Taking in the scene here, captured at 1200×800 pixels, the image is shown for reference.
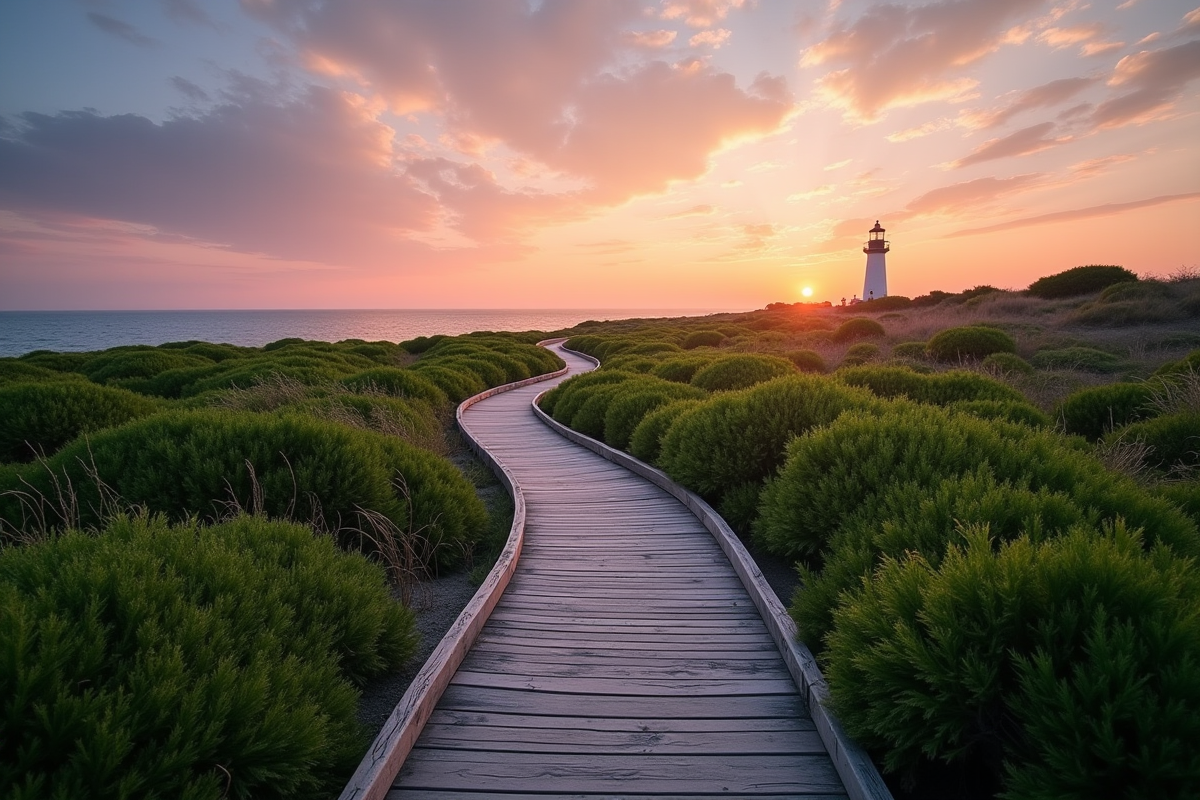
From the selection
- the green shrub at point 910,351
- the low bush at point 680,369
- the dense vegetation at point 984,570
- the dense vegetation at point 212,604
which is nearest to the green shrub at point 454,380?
the low bush at point 680,369

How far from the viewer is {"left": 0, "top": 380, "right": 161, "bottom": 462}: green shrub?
29.6 feet

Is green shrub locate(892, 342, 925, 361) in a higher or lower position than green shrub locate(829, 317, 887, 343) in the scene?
lower

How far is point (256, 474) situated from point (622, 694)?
14.0 ft

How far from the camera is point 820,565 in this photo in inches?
206

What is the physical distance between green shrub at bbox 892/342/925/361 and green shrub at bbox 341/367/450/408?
44.4 ft

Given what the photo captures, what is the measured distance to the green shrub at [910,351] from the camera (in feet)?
61.9

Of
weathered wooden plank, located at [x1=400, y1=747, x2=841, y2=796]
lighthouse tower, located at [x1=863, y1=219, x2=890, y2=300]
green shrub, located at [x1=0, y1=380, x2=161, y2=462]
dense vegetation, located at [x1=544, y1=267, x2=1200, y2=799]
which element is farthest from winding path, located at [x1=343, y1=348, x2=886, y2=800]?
lighthouse tower, located at [x1=863, y1=219, x2=890, y2=300]

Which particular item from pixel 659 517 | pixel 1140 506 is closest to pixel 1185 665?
pixel 1140 506

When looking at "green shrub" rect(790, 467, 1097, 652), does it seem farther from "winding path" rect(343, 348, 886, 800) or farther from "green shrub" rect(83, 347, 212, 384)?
"green shrub" rect(83, 347, 212, 384)

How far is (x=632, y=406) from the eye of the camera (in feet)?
36.5

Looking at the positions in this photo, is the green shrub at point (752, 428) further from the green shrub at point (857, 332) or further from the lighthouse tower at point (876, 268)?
the lighthouse tower at point (876, 268)

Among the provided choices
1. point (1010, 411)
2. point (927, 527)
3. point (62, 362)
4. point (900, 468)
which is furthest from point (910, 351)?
point (62, 362)

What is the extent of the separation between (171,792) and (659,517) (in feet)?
17.7

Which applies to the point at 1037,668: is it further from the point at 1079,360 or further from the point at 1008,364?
the point at 1079,360
